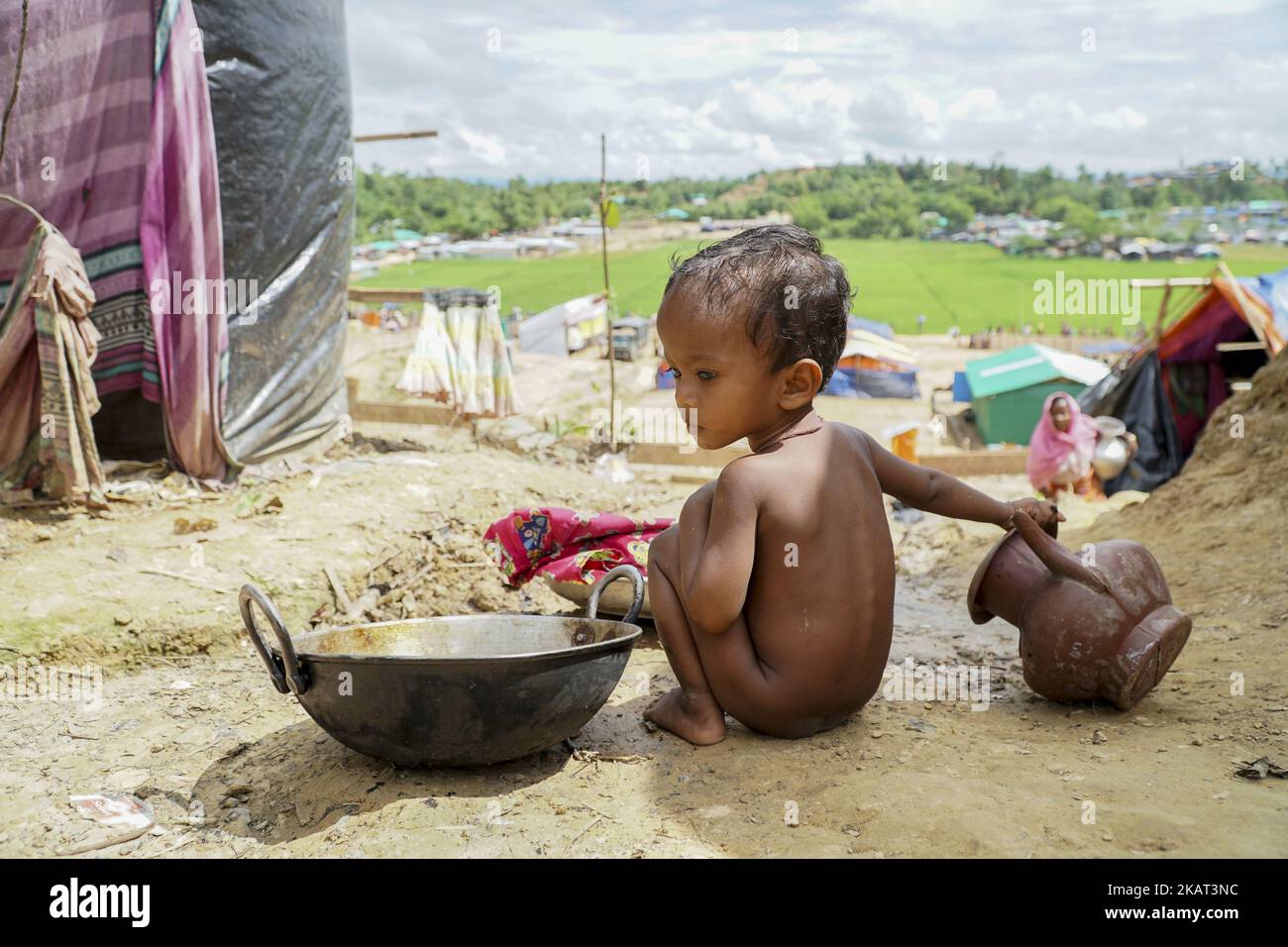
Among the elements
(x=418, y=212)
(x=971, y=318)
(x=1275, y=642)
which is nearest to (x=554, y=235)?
(x=418, y=212)

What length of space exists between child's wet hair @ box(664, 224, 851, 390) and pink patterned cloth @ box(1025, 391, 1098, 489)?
7.06 meters

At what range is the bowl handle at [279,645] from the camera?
7.73ft

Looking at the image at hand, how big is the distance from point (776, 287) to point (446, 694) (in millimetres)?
Answer: 1215

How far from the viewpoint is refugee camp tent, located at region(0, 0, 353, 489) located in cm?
522

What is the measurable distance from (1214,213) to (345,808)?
326 feet

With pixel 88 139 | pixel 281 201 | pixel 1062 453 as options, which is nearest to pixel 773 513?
pixel 88 139

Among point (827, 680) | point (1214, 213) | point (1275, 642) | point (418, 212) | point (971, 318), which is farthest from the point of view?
point (1214, 213)

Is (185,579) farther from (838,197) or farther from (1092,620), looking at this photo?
(838,197)

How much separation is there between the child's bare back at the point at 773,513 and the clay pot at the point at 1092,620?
0.77ft

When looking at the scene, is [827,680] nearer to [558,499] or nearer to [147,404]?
[558,499]

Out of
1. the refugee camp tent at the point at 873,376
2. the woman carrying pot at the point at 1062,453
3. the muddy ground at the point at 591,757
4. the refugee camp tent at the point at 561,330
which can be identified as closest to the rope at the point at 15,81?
the muddy ground at the point at 591,757

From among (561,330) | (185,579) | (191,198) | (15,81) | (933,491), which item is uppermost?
(15,81)

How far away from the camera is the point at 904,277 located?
52.9 meters

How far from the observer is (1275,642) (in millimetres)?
3227
